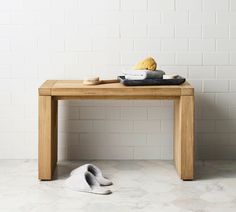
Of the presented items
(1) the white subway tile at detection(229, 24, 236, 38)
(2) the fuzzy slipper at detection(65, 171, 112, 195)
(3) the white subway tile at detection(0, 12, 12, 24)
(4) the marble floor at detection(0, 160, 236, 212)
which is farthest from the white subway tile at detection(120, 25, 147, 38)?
(2) the fuzzy slipper at detection(65, 171, 112, 195)

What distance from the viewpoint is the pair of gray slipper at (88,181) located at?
3.31 meters

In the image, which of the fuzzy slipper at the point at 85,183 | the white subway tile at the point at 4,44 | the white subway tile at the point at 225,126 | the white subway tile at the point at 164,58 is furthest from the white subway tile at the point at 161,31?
the fuzzy slipper at the point at 85,183

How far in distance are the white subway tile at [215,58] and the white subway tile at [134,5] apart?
66cm

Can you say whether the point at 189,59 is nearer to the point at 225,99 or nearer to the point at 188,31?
the point at 188,31

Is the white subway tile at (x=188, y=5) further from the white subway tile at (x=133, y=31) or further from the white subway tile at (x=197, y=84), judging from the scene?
the white subway tile at (x=197, y=84)

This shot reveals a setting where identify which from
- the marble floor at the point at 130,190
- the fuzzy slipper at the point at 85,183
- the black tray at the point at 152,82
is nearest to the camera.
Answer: the marble floor at the point at 130,190

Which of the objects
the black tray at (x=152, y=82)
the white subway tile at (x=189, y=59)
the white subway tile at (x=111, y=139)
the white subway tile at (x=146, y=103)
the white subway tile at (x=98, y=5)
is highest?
the white subway tile at (x=98, y=5)

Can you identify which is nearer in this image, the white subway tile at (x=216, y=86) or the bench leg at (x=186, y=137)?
the bench leg at (x=186, y=137)

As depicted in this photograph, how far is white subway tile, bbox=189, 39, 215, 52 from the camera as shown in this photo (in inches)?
165

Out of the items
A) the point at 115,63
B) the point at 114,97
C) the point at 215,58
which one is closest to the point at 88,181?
the point at 114,97

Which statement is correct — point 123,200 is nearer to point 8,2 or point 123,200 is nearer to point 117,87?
point 117,87

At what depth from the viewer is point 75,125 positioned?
4246 mm

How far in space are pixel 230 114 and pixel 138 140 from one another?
0.82 meters

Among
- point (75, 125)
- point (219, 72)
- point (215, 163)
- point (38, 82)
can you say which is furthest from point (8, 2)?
point (215, 163)
